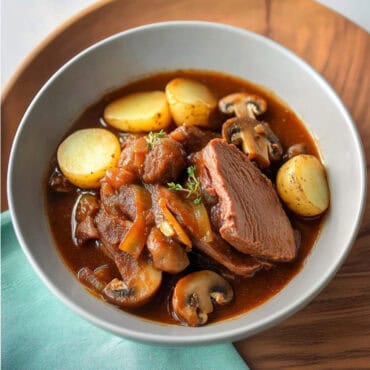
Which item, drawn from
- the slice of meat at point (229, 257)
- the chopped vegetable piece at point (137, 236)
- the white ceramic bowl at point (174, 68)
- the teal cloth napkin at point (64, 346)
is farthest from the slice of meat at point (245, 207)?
the teal cloth napkin at point (64, 346)

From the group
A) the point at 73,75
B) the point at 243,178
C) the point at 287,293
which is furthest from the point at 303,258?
the point at 73,75

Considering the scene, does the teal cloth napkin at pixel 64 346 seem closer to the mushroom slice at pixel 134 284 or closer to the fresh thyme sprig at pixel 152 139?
the mushroom slice at pixel 134 284

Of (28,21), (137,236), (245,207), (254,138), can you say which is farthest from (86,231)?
(28,21)

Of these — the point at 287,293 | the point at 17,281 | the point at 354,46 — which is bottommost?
the point at 17,281

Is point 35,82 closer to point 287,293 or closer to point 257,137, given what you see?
point 257,137

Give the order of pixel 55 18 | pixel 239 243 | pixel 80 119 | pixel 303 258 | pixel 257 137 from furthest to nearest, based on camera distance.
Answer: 1. pixel 55 18
2. pixel 80 119
3. pixel 257 137
4. pixel 303 258
5. pixel 239 243

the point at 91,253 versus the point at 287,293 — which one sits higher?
the point at 287,293

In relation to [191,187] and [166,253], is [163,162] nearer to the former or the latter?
[191,187]
